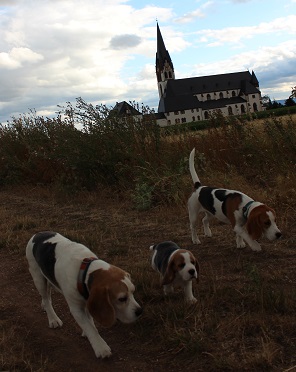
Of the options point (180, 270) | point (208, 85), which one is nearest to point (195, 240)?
point (180, 270)

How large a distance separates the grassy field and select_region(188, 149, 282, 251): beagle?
0.27 meters

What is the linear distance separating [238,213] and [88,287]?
8.79ft

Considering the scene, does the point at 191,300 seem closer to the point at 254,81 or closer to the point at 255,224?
the point at 255,224

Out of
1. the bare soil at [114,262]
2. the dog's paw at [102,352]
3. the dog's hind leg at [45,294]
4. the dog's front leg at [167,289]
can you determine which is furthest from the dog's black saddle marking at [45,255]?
the dog's front leg at [167,289]

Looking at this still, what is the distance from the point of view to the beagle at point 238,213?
491 centimetres

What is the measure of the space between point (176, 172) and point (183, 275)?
5500 millimetres

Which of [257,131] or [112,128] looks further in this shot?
[112,128]

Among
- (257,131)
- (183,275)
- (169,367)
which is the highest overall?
(257,131)

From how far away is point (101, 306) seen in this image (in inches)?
121

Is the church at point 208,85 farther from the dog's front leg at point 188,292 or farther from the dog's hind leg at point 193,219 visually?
the dog's front leg at point 188,292

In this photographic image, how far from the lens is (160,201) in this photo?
858 cm

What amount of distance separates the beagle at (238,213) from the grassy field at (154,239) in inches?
10.8

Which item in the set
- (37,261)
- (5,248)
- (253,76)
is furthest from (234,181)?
(253,76)

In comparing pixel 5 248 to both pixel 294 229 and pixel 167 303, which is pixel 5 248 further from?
pixel 294 229
